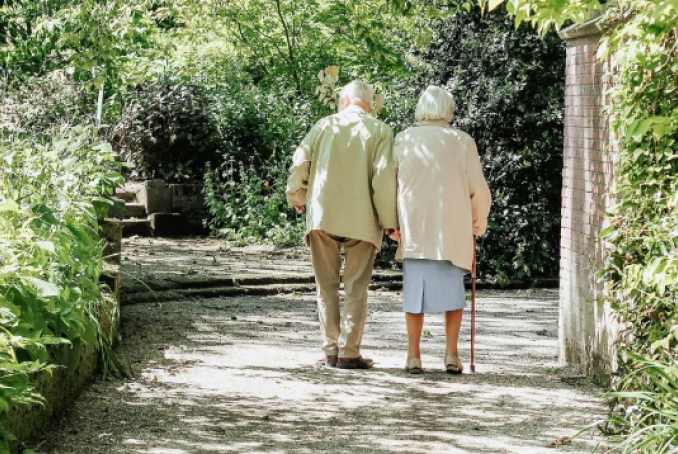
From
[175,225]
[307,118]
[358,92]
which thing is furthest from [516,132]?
[175,225]

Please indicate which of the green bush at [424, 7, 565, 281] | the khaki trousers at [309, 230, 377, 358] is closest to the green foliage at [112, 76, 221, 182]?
the green bush at [424, 7, 565, 281]

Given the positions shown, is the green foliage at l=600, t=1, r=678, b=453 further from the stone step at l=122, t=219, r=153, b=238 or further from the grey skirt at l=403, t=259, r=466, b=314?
the stone step at l=122, t=219, r=153, b=238

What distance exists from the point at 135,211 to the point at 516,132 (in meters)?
5.78

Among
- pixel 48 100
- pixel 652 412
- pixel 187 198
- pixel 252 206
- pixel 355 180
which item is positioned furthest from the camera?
pixel 48 100

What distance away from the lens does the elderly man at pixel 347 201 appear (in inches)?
275

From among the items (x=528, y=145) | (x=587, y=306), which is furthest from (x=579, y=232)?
(x=528, y=145)

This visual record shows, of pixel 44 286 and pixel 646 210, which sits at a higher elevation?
pixel 646 210

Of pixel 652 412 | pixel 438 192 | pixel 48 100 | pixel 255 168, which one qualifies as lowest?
pixel 652 412

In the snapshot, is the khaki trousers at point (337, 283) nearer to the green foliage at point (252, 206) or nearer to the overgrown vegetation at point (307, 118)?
the overgrown vegetation at point (307, 118)

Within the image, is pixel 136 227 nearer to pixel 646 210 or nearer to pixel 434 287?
pixel 434 287

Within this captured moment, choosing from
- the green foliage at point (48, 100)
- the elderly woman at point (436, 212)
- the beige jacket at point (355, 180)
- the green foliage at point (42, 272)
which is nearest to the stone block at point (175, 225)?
the green foliage at point (48, 100)

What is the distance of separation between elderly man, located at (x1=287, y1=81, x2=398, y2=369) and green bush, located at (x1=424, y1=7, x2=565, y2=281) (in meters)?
4.68

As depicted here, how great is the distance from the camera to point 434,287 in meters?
6.82

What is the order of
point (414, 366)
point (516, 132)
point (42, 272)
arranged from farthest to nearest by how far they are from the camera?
point (516, 132) < point (414, 366) < point (42, 272)
